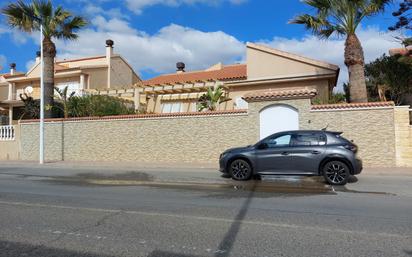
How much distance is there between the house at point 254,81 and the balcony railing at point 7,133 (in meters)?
8.49

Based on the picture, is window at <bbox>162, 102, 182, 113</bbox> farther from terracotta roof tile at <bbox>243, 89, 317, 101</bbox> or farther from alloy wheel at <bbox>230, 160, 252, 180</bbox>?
alloy wheel at <bbox>230, 160, 252, 180</bbox>

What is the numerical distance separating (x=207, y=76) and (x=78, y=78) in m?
12.1

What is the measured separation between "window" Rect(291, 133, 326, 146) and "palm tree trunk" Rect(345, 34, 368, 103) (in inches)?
239

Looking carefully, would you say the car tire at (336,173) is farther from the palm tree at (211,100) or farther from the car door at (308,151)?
the palm tree at (211,100)

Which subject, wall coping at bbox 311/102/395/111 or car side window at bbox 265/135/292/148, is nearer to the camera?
car side window at bbox 265/135/292/148

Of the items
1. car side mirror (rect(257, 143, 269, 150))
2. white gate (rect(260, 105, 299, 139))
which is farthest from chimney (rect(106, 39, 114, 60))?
car side mirror (rect(257, 143, 269, 150))

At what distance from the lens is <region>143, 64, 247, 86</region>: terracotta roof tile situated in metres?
27.8

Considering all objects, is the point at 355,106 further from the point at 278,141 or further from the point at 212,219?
the point at 212,219

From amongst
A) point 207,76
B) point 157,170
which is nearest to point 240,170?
point 157,170

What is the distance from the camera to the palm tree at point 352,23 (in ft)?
57.8

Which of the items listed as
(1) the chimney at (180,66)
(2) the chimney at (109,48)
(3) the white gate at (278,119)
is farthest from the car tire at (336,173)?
(2) the chimney at (109,48)

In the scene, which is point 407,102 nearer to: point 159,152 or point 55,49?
point 159,152

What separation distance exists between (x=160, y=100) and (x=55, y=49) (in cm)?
839

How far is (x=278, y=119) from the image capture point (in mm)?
18875
